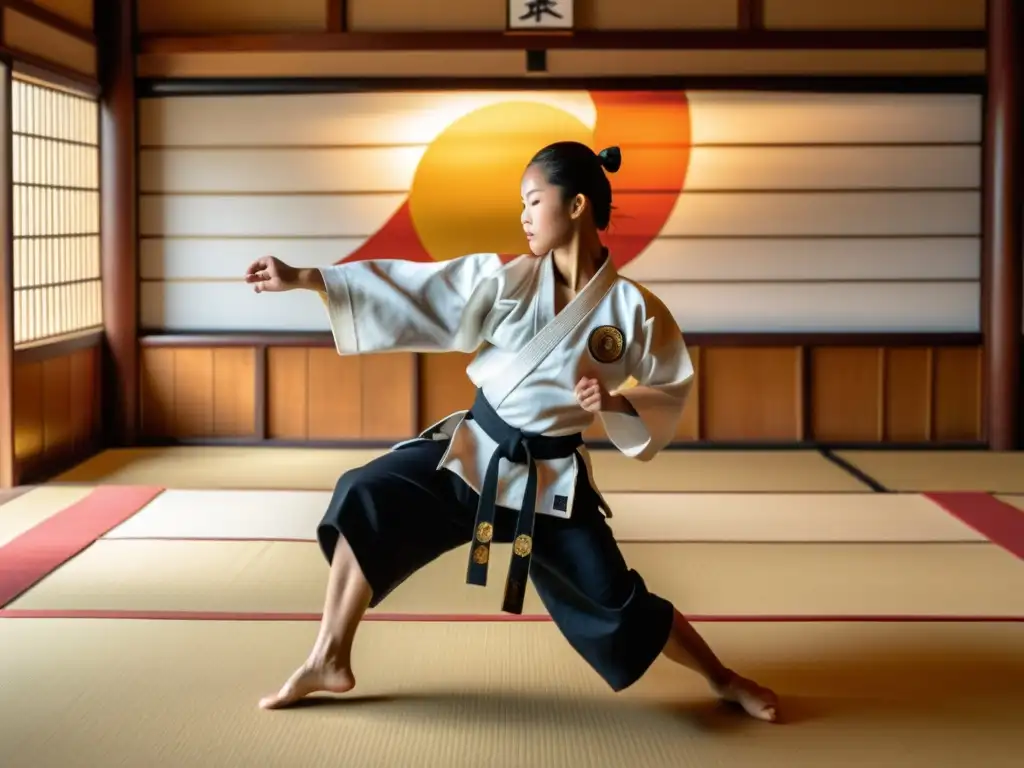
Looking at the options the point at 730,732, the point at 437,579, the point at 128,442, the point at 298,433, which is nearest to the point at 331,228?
the point at 298,433

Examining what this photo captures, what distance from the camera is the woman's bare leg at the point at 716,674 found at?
8.62ft

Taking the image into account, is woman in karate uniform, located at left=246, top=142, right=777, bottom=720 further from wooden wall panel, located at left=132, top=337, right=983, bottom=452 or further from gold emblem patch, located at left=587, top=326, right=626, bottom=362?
wooden wall panel, located at left=132, top=337, right=983, bottom=452

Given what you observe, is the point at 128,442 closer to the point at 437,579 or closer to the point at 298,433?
the point at 298,433

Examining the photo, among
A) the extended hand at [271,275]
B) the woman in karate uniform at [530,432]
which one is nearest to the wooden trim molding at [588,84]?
the woman in karate uniform at [530,432]

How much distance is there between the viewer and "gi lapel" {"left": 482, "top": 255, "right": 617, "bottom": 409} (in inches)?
99.9

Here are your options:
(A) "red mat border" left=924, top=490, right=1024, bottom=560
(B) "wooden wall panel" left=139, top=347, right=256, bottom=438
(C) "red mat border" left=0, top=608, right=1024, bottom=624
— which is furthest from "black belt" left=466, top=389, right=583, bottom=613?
(B) "wooden wall panel" left=139, top=347, right=256, bottom=438

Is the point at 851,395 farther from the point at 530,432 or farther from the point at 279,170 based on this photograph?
the point at 530,432

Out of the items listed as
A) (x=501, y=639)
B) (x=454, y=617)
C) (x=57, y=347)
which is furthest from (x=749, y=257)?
(x=501, y=639)

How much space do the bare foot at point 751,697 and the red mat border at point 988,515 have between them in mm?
1701

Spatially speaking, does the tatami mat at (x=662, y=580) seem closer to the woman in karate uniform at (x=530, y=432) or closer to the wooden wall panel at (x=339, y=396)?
the woman in karate uniform at (x=530, y=432)

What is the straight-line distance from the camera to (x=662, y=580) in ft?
12.2

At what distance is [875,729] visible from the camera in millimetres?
2566

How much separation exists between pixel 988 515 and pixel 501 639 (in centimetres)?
227

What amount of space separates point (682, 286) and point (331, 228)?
1722mm
